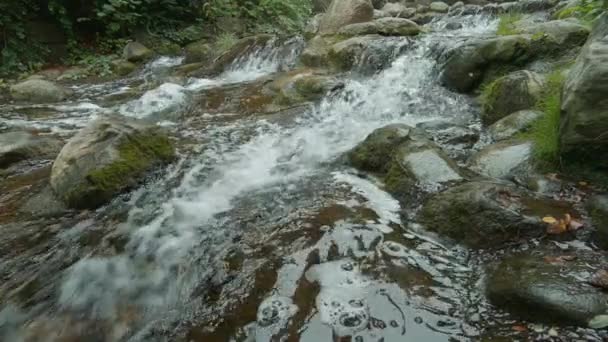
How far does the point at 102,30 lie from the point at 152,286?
11037 millimetres

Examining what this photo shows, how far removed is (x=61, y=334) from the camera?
8.02 feet

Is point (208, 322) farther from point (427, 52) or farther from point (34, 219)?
point (427, 52)

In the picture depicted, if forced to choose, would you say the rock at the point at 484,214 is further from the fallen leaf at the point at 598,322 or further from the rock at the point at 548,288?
the fallen leaf at the point at 598,322

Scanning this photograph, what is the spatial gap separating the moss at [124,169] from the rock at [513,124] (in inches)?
137

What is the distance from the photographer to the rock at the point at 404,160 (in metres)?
3.56

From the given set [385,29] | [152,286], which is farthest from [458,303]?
[385,29]

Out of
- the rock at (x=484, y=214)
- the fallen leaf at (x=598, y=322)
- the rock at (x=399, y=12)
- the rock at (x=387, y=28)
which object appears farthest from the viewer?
the rock at (x=399, y=12)

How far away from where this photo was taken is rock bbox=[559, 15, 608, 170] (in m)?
2.99

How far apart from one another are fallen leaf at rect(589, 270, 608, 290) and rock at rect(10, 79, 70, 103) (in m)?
8.53

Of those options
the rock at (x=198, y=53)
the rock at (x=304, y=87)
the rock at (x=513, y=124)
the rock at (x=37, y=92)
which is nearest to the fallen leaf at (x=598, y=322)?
the rock at (x=513, y=124)

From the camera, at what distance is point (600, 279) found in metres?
2.26

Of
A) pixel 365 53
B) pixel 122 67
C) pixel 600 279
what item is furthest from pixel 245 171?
pixel 122 67

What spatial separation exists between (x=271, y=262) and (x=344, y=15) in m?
8.06

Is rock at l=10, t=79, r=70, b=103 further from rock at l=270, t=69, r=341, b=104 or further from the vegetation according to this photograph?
rock at l=270, t=69, r=341, b=104
